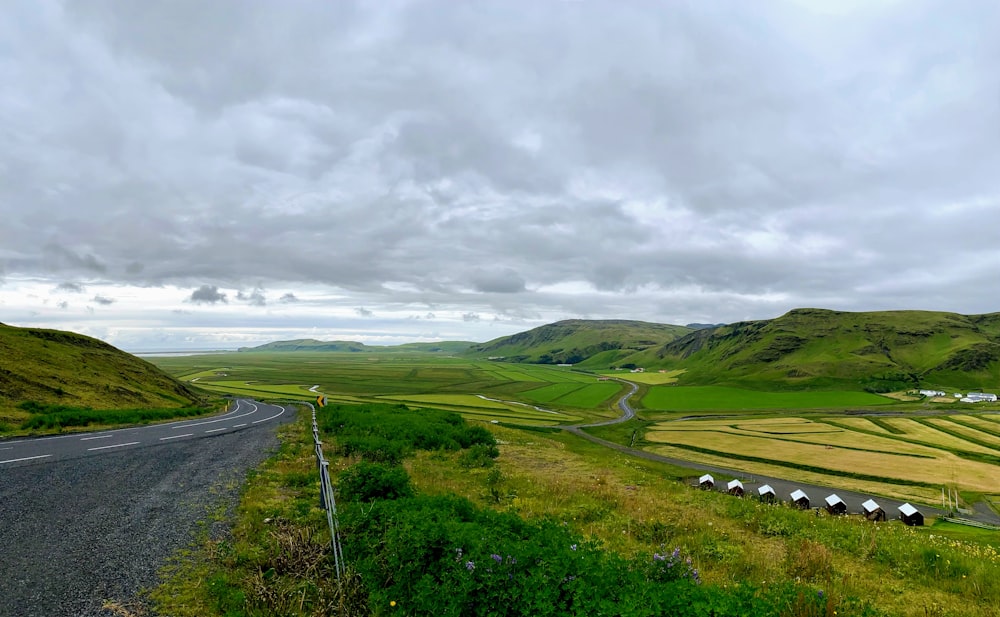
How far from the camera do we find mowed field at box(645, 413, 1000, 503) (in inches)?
2522

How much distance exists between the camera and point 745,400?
16250 centimetres

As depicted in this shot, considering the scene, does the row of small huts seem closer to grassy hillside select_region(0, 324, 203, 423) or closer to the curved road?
the curved road

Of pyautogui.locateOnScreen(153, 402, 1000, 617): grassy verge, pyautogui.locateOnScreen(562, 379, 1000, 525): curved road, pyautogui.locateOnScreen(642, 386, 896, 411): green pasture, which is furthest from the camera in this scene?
pyautogui.locateOnScreen(642, 386, 896, 411): green pasture

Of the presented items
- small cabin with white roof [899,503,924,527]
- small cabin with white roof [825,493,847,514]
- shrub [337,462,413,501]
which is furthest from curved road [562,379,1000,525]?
shrub [337,462,413,501]

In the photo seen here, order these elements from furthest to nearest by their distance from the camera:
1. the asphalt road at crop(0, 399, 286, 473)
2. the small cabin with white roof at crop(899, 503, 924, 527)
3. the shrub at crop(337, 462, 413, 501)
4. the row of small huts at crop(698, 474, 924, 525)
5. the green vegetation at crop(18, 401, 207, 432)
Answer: the row of small huts at crop(698, 474, 924, 525) → the small cabin with white roof at crop(899, 503, 924, 527) → the green vegetation at crop(18, 401, 207, 432) → the asphalt road at crop(0, 399, 286, 473) → the shrub at crop(337, 462, 413, 501)

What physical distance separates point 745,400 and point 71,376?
598 feet

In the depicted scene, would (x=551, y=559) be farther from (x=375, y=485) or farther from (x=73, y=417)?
(x=73, y=417)

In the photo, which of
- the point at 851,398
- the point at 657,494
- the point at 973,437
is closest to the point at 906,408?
the point at 851,398

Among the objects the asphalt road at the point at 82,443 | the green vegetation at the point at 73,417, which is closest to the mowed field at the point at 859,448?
the asphalt road at the point at 82,443

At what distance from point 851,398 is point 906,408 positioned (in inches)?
778

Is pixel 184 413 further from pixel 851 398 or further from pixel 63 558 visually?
pixel 851 398

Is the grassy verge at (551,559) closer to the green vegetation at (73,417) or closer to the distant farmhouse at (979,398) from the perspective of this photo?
the green vegetation at (73,417)

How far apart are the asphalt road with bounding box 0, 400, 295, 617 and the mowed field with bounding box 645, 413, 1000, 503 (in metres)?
76.1

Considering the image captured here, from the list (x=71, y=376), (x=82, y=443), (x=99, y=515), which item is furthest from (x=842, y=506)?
(x=71, y=376)
